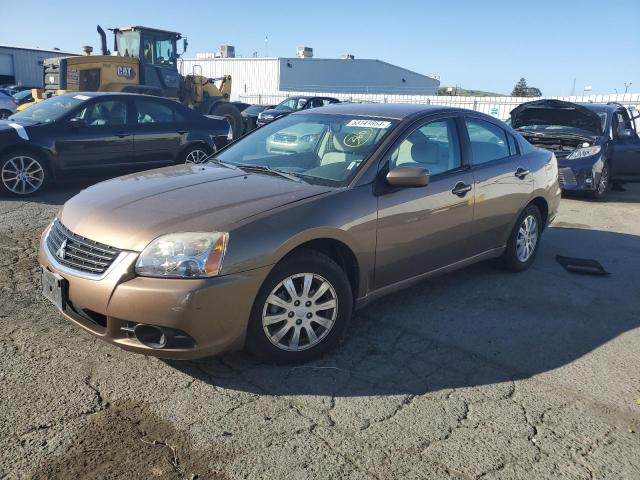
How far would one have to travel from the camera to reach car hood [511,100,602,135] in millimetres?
10109

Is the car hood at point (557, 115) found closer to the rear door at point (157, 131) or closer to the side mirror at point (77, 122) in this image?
the rear door at point (157, 131)


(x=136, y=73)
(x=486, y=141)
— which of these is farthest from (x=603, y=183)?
(x=136, y=73)

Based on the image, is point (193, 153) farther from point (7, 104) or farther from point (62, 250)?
point (7, 104)

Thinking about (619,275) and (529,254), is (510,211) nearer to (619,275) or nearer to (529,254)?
(529,254)

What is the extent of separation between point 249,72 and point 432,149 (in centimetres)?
4296

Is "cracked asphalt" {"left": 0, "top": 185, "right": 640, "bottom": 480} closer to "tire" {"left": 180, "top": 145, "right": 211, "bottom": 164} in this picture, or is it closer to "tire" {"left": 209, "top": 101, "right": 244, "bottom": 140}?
"tire" {"left": 180, "top": 145, "right": 211, "bottom": 164}

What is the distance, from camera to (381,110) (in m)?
4.63

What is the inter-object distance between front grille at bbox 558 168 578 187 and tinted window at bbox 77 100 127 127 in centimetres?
729

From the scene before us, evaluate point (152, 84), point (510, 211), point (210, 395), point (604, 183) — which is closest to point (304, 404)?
point (210, 395)

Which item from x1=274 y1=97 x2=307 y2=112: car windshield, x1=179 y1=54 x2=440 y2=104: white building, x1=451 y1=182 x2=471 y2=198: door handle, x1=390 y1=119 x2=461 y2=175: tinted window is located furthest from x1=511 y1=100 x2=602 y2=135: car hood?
x1=179 y1=54 x2=440 y2=104: white building

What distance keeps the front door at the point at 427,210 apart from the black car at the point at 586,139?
19.2ft

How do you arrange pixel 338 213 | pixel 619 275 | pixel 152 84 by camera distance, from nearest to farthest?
pixel 338 213
pixel 619 275
pixel 152 84

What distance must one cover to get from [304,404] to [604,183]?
8979 millimetres

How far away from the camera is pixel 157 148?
9.16 m
